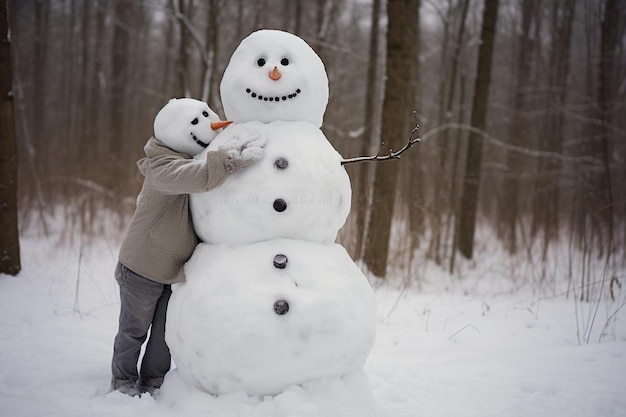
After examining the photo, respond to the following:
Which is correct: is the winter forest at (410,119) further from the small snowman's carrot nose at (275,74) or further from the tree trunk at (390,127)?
the small snowman's carrot nose at (275,74)

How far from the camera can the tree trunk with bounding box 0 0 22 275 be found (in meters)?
4.71

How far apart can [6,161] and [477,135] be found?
590 centimetres

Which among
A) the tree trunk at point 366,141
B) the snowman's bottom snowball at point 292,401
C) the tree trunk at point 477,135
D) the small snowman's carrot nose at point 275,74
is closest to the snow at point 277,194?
the small snowman's carrot nose at point 275,74

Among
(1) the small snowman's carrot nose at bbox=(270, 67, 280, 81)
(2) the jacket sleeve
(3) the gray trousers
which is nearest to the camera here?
(2) the jacket sleeve

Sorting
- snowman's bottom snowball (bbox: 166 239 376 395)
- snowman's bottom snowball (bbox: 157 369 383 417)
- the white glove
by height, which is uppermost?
the white glove

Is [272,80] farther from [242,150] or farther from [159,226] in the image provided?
[159,226]

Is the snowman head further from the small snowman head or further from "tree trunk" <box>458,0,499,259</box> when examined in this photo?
"tree trunk" <box>458,0,499,259</box>

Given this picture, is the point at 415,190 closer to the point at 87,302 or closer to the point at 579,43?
the point at 87,302

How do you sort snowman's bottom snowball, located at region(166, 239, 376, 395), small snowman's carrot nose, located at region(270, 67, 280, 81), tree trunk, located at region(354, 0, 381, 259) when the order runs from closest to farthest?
snowman's bottom snowball, located at region(166, 239, 376, 395)
small snowman's carrot nose, located at region(270, 67, 280, 81)
tree trunk, located at region(354, 0, 381, 259)

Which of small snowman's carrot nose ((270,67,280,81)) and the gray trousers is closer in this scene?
small snowman's carrot nose ((270,67,280,81))

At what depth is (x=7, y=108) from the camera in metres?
4.74

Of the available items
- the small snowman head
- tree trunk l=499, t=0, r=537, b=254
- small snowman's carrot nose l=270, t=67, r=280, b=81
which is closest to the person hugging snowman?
the small snowman head

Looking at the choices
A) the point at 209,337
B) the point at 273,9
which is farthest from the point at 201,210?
the point at 273,9

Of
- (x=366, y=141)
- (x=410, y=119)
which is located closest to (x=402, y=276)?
(x=366, y=141)
